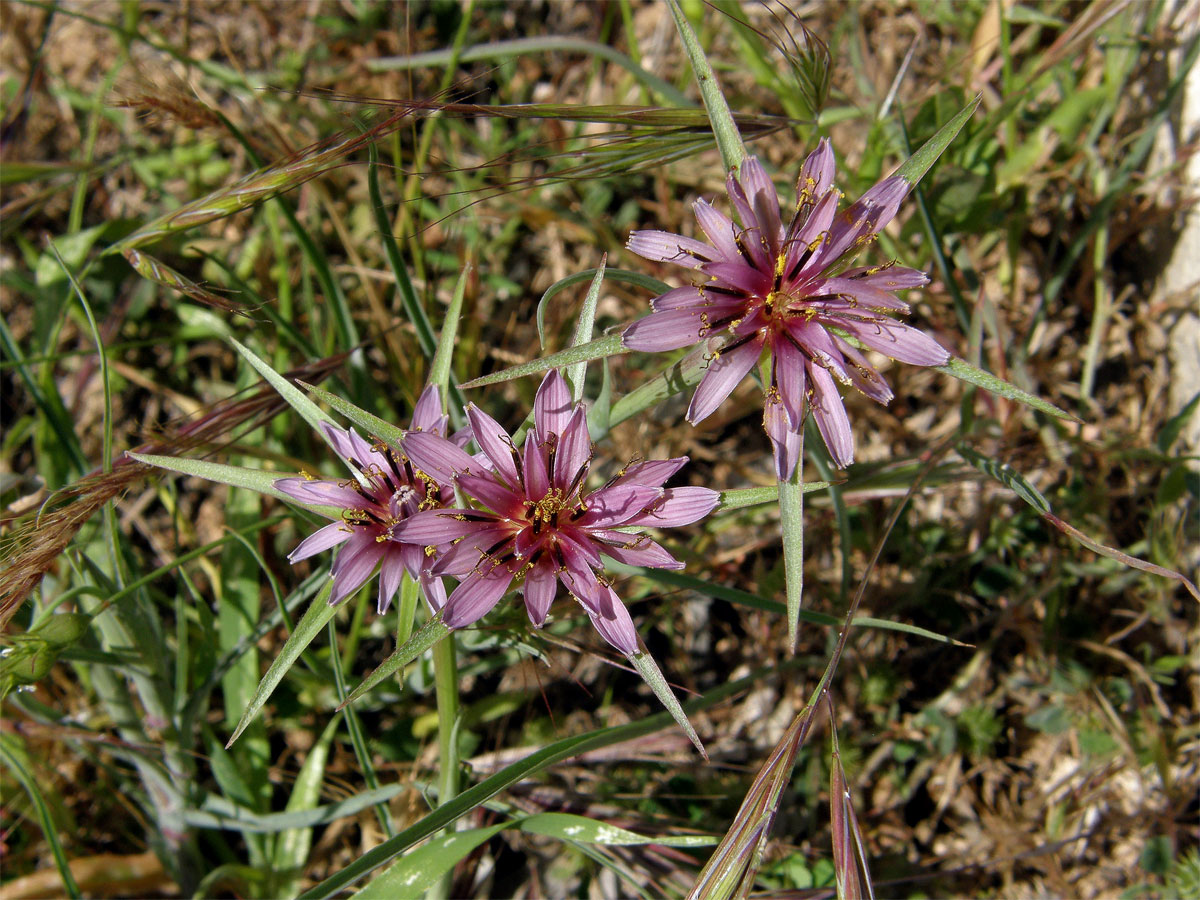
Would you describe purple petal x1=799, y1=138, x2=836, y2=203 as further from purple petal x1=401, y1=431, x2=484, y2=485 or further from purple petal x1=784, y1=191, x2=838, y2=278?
purple petal x1=401, y1=431, x2=484, y2=485

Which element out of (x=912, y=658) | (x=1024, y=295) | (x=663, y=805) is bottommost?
(x=663, y=805)

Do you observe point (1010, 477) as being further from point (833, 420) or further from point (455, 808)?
point (455, 808)

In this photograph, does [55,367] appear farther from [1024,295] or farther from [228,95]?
[1024,295]

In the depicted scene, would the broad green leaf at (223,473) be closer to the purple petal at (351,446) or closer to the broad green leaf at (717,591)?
the purple petal at (351,446)

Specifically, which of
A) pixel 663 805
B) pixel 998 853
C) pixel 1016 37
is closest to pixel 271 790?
pixel 663 805

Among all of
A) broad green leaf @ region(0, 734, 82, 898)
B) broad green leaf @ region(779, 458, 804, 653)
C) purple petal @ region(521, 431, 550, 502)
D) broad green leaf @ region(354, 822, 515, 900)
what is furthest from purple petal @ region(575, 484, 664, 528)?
broad green leaf @ region(0, 734, 82, 898)

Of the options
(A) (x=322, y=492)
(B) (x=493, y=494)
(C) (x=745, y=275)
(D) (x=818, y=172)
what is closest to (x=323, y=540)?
(A) (x=322, y=492)
